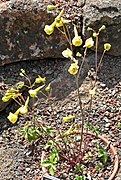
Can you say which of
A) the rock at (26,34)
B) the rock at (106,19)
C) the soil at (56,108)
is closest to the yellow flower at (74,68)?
the soil at (56,108)

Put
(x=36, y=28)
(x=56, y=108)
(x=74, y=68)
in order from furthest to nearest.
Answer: (x=36, y=28) → (x=56, y=108) → (x=74, y=68)

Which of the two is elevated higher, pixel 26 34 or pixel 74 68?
pixel 74 68

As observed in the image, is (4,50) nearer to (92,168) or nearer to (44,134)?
(44,134)

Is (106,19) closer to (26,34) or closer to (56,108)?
(26,34)

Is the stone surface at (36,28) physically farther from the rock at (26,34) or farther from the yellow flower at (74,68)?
the yellow flower at (74,68)

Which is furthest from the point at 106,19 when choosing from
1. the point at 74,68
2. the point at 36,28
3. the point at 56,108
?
the point at 74,68

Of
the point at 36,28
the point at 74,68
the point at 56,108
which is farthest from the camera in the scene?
the point at 36,28

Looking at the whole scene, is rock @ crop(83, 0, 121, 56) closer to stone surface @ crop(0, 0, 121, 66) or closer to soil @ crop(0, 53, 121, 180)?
stone surface @ crop(0, 0, 121, 66)
